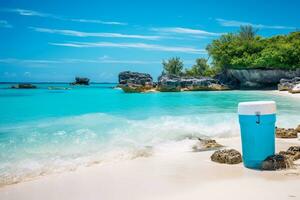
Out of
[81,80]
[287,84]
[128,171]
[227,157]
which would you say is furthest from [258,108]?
[81,80]

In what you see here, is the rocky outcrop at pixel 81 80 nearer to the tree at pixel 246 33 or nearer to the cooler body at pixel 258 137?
the tree at pixel 246 33

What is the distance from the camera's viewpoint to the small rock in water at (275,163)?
4508mm

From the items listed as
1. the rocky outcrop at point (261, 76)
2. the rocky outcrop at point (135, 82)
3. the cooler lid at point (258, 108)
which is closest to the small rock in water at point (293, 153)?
the cooler lid at point (258, 108)

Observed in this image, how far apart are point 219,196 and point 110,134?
5.37 m

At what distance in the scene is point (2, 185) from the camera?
4.34 meters

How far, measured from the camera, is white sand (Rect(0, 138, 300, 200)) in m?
3.60

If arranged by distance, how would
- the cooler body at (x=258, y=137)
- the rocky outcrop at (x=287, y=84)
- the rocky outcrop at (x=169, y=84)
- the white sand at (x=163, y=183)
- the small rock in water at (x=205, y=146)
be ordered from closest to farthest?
the white sand at (x=163, y=183), the cooler body at (x=258, y=137), the small rock in water at (x=205, y=146), the rocky outcrop at (x=287, y=84), the rocky outcrop at (x=169, y=84)

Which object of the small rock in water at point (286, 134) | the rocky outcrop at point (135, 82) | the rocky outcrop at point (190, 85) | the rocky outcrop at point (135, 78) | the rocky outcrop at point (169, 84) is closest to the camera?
the small rock in water at point (286, 134)

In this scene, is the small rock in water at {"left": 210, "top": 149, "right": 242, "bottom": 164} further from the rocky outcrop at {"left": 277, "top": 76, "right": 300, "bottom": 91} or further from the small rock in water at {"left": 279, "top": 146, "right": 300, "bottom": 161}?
the rocky outcrop at {"left": 277, "top": 76, "right": 300, "bottom": 91}

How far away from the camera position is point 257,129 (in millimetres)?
4629

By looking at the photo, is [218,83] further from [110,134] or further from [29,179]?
[29,179]

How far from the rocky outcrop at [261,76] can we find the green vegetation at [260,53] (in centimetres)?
57

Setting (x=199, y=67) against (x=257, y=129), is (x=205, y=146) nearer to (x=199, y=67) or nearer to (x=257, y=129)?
(x=257, y=129)

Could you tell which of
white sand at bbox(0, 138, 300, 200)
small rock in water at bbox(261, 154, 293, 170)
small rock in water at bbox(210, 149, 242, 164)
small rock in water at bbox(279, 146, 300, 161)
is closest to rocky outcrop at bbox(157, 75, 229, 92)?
small rock in water at bbox(279, 146, 300, 161)
